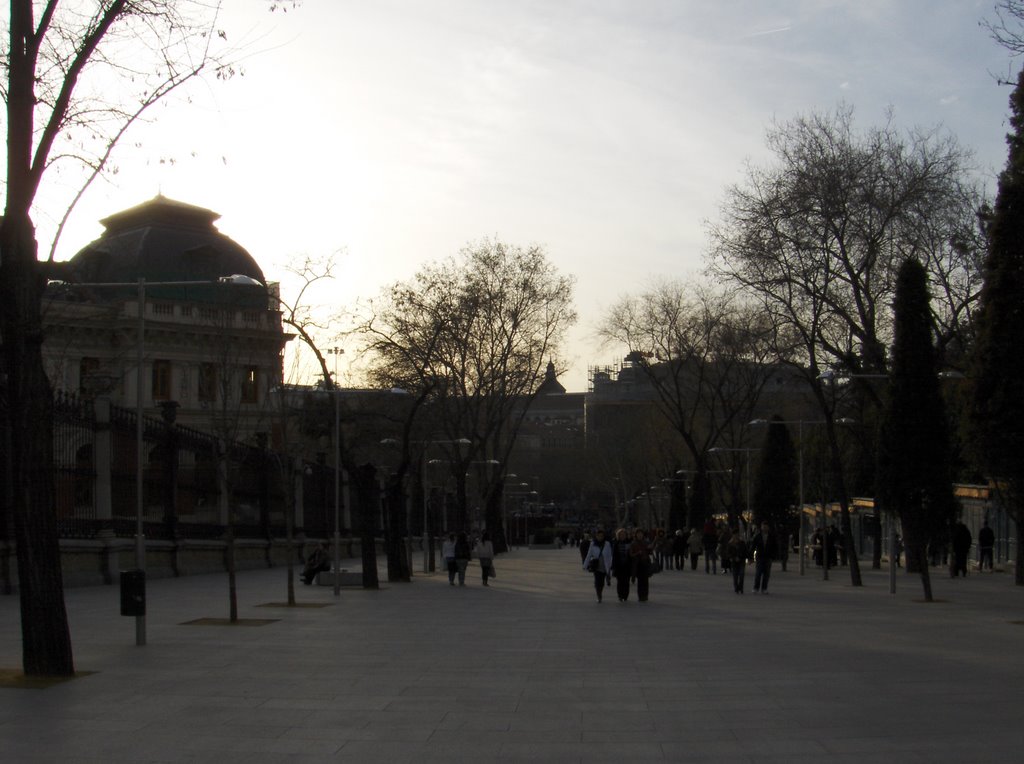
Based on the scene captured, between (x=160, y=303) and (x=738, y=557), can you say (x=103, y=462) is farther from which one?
(x=160, y=303)

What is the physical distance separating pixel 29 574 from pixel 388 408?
5568 cm

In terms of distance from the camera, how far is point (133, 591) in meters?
15.9

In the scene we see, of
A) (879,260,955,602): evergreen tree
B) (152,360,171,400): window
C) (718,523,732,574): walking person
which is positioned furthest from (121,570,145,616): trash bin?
(152,360,171,400): window

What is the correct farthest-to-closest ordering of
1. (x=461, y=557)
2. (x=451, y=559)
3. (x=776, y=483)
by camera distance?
(x=776, y=483) < (x=451, y=559) < (x=461, y=557)

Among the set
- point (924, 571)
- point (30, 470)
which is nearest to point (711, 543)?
point (924, 571)

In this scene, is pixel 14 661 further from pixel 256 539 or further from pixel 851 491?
pixel 851 491

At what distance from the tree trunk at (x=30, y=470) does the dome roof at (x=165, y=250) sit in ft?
143

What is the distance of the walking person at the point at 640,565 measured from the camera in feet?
91.7

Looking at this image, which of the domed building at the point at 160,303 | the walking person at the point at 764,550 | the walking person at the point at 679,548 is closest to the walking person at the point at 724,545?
the walking person at the point at 679,548

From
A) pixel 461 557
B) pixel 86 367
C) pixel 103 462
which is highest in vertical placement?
pixel 86 367

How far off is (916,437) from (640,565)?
6.93 m

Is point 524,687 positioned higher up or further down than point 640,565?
further down

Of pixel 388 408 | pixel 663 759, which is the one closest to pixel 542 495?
pixel 388 408

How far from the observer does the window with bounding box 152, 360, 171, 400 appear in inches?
2263
